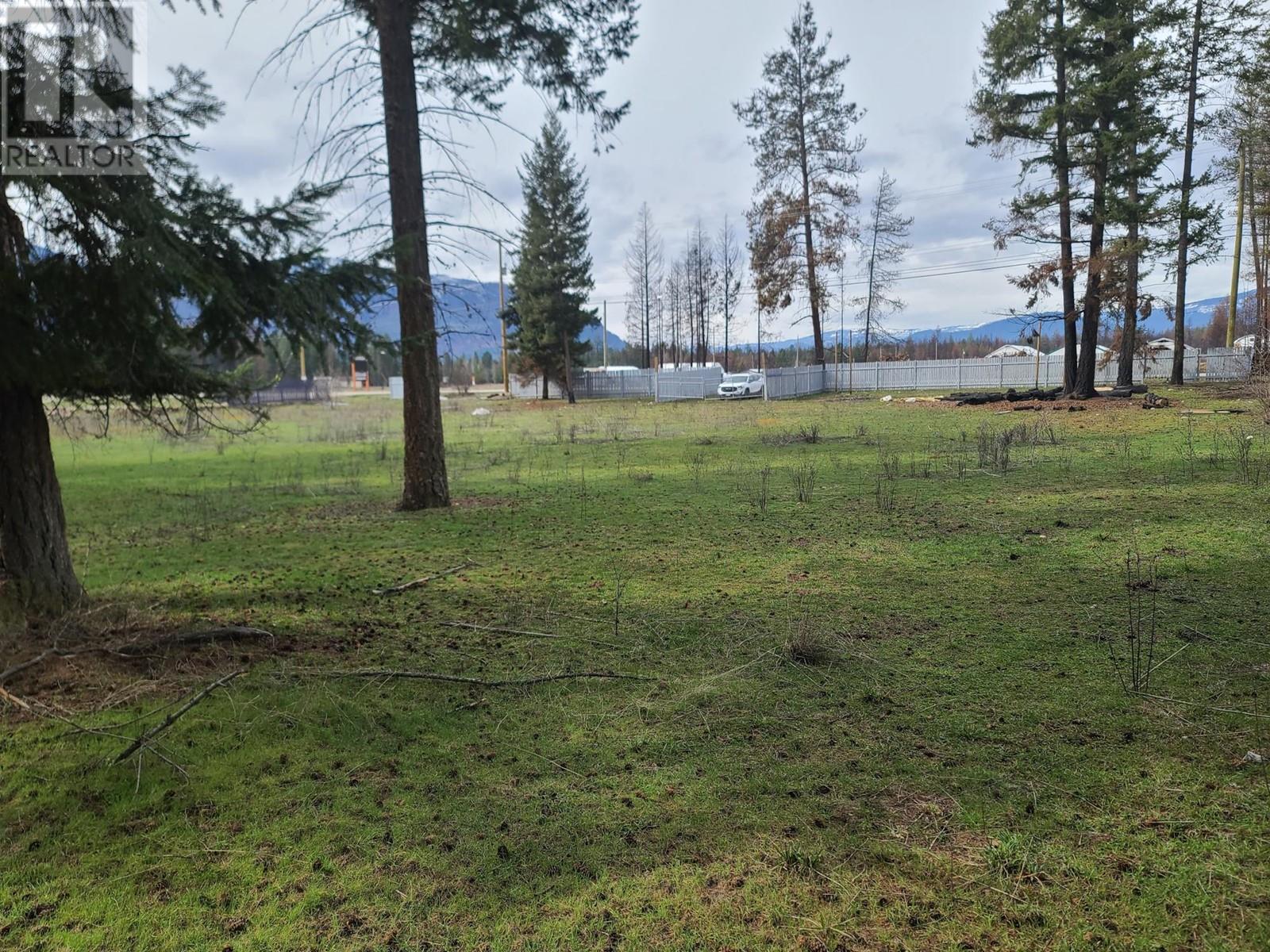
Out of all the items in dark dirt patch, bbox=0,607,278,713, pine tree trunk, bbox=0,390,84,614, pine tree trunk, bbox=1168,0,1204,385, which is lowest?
dark dirt patch, bbox=0,607,278,713

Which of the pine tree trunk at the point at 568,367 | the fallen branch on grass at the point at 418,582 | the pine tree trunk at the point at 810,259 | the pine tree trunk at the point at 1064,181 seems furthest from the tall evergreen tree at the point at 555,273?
the fallen branch on grass at the point at 418,582

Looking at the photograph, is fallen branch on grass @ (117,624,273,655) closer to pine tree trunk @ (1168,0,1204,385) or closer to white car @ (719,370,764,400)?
pine tree trunk @ (1168,0,1204,385)

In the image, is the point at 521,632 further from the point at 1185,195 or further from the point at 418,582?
the point at 1185,195

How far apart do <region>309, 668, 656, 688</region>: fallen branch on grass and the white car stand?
33.0m

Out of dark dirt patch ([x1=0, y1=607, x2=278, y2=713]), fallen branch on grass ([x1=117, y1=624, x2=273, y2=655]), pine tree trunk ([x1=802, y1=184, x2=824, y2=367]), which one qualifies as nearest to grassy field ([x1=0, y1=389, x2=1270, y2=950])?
dark dirt patch ([x1=0, y1=607, x2=278, y2=713])

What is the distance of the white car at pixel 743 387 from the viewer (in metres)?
36.8

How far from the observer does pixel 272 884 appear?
7.51 ft

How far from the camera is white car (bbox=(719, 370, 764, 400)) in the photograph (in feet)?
121

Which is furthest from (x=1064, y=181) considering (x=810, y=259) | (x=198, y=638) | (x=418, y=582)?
(x=198, y=638)

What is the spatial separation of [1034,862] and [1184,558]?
14.4 feet

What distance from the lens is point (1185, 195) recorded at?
23062 millimetres

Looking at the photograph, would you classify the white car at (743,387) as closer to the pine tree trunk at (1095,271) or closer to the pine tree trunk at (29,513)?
the pine tree trunk at (1095,271)

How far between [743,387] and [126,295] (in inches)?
1374

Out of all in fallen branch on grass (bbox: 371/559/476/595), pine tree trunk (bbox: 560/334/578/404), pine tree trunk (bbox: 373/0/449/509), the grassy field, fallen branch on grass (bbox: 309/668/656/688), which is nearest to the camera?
the grassy field
